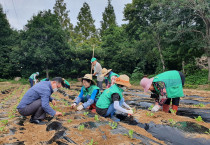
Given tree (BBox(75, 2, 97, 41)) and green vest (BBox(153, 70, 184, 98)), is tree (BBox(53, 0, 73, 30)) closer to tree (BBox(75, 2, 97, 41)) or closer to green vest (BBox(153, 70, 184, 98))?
tree (BBox(75, 2, 97, 41))

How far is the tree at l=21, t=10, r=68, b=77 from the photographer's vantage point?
22.1m

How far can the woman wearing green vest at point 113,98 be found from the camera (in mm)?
3515

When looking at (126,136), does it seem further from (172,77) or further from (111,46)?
(111,46)

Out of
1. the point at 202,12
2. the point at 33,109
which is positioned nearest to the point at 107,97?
the point at 33,109

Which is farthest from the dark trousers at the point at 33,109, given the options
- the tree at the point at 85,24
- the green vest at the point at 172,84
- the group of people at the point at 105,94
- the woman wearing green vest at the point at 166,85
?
the tree at the point at 85,24

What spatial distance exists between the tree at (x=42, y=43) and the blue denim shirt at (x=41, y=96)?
1936cm

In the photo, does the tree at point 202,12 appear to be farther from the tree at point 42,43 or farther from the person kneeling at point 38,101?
the tree at point 42,43

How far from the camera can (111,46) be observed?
86.9 ft

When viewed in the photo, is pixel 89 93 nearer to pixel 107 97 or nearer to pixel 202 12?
pixel 107 97

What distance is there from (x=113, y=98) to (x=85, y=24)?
36.7m

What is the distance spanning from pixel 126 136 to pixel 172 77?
226 centimetres

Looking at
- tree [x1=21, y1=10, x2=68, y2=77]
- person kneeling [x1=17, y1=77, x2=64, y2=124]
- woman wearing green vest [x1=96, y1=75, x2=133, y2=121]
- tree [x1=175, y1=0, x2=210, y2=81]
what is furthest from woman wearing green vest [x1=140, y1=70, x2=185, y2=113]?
tree [x1=21, y1=10, x2=68, y2=77]

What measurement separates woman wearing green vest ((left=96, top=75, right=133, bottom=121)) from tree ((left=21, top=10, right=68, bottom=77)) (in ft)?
65.0

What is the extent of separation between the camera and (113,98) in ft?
11.6
